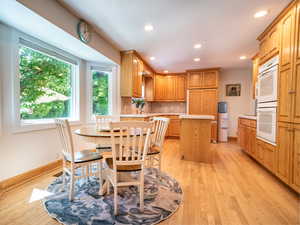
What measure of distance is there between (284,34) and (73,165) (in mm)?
3383

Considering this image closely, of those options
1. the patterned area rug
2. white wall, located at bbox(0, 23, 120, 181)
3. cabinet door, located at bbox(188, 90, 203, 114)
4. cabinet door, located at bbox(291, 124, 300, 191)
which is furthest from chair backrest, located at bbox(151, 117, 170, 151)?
cabinet door, located at bbox(188, 90, 203, 114)

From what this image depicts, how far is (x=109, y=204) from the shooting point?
1722mm

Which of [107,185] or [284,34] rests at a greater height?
[284,34]

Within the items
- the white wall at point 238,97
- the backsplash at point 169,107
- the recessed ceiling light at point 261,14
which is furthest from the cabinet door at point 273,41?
the backsplash at point 169,107

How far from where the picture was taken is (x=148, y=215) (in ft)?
5.06

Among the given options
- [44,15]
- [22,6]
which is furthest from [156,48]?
[22,6]

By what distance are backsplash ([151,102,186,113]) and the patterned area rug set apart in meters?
4.40

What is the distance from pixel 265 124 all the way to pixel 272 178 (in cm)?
89

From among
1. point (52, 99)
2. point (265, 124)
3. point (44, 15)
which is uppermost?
point (44, 15)

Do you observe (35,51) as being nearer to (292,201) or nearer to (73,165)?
(73,165)

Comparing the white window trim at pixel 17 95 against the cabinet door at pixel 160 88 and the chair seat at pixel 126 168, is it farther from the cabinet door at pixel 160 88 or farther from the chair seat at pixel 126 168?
the cabinet door at pixel 160 88

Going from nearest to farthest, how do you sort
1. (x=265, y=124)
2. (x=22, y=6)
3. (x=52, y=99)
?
(x=22, y=6) < (x=265, y=124) < (x=52, y=99)

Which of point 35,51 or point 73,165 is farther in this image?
point 35,51

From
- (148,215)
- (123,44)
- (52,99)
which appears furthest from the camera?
(123,44)
